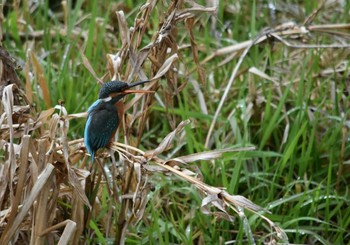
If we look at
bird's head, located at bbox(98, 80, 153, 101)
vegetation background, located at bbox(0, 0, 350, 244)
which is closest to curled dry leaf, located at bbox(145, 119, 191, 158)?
vegetation background, located at bbox(0, 0, 350, 244)

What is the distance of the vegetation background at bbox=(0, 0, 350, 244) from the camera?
2828mm

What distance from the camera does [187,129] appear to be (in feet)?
12.2

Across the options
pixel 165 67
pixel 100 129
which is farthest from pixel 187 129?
pixel 100 129

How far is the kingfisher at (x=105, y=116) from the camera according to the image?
2.67 m

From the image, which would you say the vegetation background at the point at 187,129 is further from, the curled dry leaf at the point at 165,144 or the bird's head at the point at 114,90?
the bird's head at the point at 114,90

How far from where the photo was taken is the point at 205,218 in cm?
338

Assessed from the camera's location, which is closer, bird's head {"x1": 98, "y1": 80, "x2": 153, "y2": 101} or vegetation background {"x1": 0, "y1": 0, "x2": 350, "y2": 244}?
bird's head {"x1": 98, "y1": 80, "x2": 153, "y2": 101}

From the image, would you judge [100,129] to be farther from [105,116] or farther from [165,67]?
[165,67]

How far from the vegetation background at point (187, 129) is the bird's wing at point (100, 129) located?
8cm

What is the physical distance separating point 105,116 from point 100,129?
0.06 meters

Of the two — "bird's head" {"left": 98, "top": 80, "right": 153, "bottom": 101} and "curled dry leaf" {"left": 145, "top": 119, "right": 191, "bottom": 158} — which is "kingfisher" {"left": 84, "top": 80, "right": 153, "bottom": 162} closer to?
"bird's head" {"left": 98, "top": 80, "right": 153, "bottom": 101}

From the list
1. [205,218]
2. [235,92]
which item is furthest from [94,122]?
[235,92]

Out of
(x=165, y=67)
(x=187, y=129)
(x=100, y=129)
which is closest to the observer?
(x=100, y=129)

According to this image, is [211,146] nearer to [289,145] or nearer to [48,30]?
[289,145]
